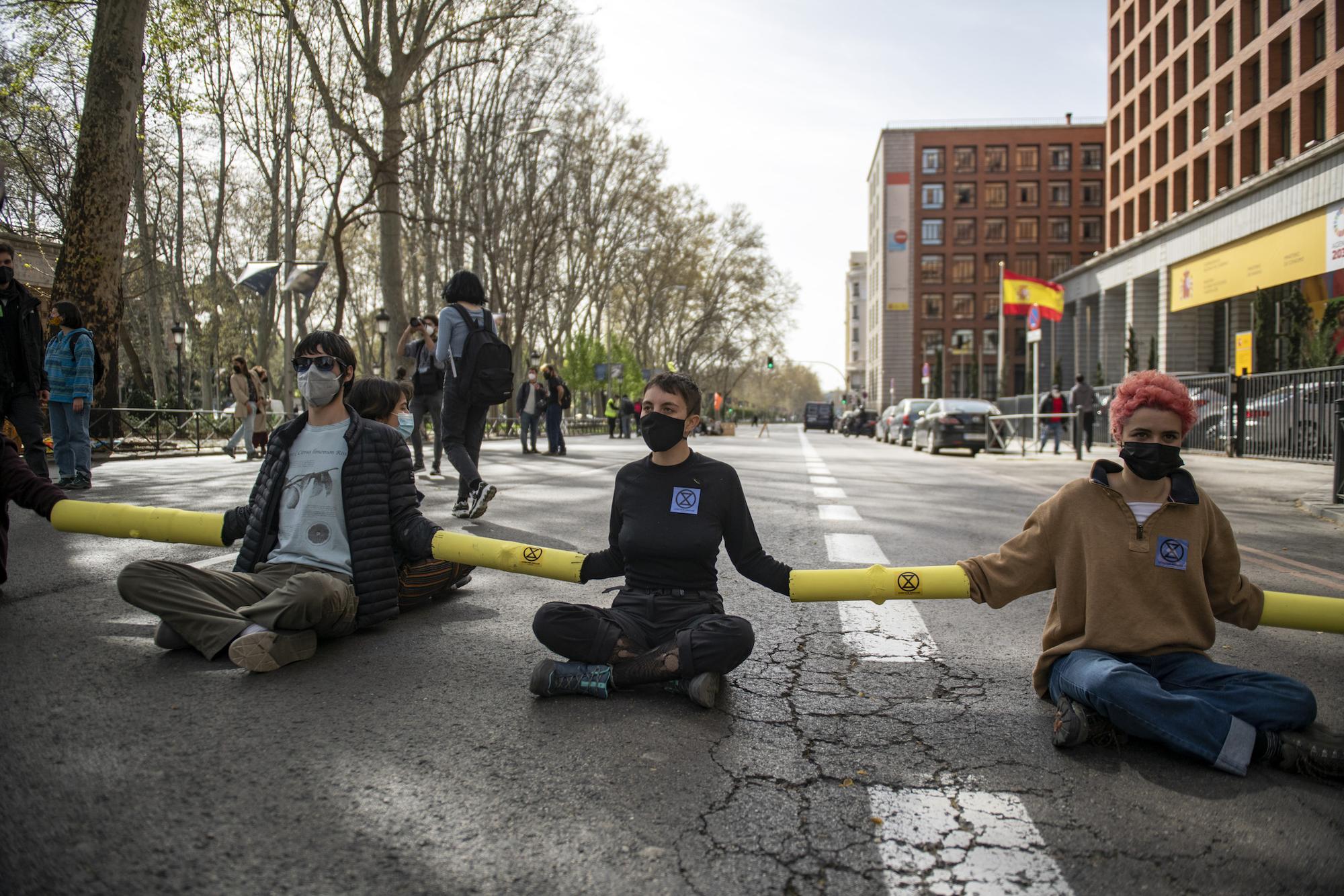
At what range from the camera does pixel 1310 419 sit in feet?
56.2

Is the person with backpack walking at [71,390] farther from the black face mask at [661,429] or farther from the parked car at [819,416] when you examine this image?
the parked car at [819,416]

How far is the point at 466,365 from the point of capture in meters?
8.45

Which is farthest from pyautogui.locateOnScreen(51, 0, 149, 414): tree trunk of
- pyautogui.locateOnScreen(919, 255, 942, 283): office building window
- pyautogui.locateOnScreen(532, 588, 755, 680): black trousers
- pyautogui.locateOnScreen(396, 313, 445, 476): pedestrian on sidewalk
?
pyautogui.locateOnScreen(919, 255, 942, 283): office building window

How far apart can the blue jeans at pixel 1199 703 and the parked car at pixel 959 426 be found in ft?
73.8

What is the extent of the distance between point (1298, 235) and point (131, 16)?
30361mm

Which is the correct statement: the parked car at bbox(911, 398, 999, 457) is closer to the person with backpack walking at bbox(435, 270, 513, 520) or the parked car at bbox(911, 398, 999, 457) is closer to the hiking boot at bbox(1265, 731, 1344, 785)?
the person with backpack walking at bbox(435, 270, 513, 520)

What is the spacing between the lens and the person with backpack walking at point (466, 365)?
8.43 metres

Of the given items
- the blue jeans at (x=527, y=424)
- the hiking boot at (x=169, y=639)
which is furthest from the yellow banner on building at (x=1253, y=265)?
the hiking boot at (x=169, y=639)

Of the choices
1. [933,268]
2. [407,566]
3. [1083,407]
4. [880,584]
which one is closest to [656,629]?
[880,584]

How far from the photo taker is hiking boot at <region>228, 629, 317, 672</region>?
3.59 m

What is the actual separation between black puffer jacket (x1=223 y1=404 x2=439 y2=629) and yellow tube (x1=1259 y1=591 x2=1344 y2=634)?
10.2 feet

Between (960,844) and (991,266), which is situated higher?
(991,266)

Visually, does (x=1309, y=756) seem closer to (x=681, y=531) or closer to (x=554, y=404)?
(x=681, y=531)

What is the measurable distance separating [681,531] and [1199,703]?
5.63 feet
